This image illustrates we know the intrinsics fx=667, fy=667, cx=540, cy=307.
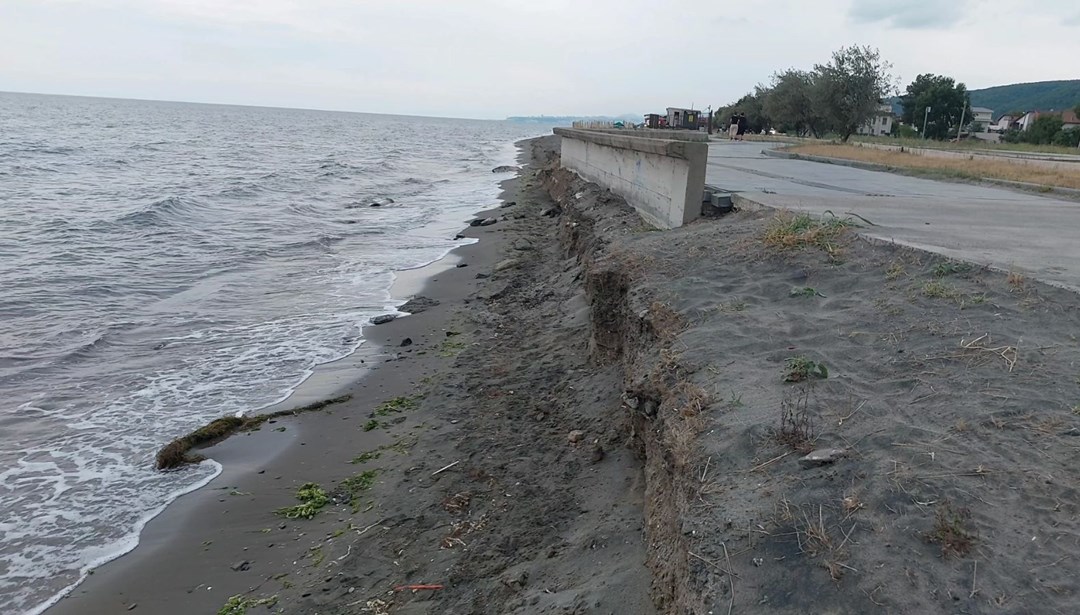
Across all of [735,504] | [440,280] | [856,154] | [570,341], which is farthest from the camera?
[856,154]

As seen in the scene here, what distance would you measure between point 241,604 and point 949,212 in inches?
394

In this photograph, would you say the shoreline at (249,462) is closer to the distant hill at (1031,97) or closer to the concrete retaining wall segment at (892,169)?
the concrete retaining wall segment at (892,169)

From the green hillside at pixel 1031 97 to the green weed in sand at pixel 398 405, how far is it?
200m

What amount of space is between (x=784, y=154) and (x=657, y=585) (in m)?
23.9

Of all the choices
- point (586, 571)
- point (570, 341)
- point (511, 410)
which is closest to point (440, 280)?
point (570, 341)

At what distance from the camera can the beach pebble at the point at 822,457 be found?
319 cm

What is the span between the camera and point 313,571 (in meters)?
4.53

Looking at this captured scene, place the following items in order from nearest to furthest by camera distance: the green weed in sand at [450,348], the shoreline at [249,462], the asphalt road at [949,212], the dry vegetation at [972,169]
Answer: the shoreline at [249,462] < the asphalt road at [949,212] < the green weed in sand at [450,348] < the dry vegetation at [972,169]

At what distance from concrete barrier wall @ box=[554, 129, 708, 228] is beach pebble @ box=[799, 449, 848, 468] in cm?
641

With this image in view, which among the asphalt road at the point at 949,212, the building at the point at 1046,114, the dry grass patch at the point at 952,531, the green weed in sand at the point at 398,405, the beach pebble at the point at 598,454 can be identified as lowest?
the green weed in sand at the point at 398,405

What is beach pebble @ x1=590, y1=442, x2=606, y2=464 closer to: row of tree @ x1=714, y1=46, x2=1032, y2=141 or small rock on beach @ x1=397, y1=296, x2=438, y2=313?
small rock on beach @ x1=397, y1=296, x2=438, y2=313

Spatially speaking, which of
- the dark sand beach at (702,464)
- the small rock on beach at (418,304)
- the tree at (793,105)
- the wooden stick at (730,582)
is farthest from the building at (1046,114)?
the wooden stick at (730,582)

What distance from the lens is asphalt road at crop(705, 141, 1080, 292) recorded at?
248 inches

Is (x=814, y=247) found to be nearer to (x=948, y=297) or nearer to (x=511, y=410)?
(x=948, y=297)
